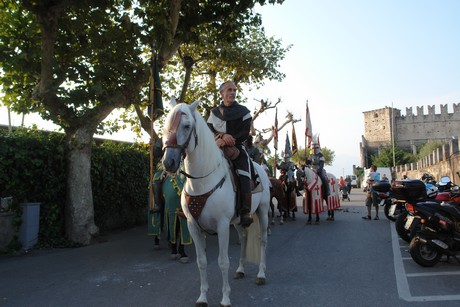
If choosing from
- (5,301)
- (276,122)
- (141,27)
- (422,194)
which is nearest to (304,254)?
(422,194)

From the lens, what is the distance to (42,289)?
6.15m

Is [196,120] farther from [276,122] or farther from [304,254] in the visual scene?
[276,122]

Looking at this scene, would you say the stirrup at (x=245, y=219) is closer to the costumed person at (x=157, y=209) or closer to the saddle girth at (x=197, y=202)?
the saddle girth at (x=197, y=202)

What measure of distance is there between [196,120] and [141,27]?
7241 mm

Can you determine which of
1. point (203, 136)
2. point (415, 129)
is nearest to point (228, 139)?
point (203, 136)

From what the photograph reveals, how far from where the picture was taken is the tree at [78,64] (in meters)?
9.30

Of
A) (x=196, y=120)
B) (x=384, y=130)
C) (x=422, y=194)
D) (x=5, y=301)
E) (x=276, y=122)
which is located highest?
(x=384, y=130)

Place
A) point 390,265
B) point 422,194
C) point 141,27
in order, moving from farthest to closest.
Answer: point 141,27
point 422,194
point 390,265

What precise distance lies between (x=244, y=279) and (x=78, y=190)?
551cm

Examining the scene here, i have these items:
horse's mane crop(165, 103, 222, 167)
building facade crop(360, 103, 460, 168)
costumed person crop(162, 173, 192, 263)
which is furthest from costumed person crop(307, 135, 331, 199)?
building facade crop(360, 103, 460, 168)

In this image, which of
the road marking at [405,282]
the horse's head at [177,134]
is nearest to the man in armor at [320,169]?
the road marking at [405,282]

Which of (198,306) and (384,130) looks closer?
(198,306)

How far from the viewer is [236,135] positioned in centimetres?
561

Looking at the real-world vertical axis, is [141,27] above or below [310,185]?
above
